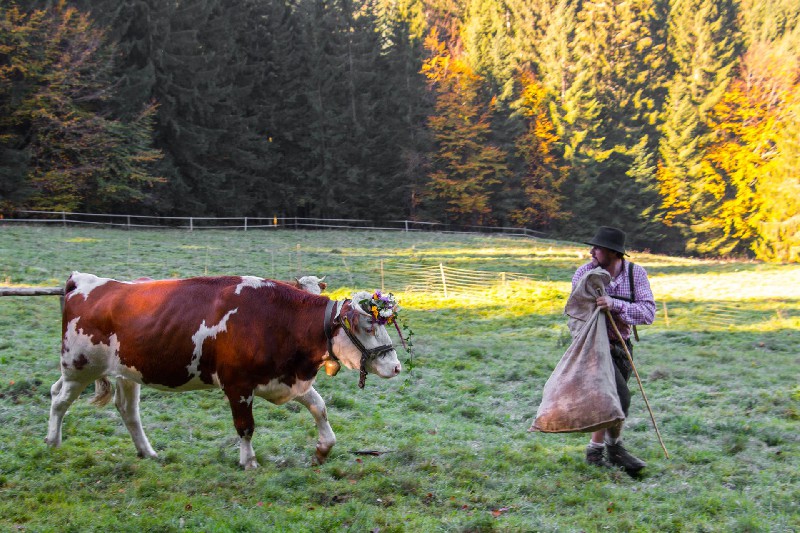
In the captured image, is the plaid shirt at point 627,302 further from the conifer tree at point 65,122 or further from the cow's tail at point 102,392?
the conifer tree at point 65,122

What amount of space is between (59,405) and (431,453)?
11.6 feet

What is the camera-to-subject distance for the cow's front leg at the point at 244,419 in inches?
254

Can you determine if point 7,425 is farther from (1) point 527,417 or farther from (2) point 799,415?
(2) point 799,415

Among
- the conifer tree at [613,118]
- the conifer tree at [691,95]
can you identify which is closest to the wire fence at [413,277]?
the conifer tree at [613,118]

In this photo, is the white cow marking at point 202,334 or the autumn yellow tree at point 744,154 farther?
the autumn yellow tree at point 744,154

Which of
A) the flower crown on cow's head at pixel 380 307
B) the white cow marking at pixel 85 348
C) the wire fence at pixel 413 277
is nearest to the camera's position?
the flower crown on cow's head at pixel 380 307

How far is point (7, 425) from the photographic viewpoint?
742cm

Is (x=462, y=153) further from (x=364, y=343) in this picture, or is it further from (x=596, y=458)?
(x=364, y=343)

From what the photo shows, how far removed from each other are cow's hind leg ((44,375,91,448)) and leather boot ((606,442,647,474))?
4.97m

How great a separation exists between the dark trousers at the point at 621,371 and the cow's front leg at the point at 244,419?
322 centimetres

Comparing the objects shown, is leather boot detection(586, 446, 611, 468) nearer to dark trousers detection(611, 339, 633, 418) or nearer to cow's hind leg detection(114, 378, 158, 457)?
dark trousers detection(611, 339, 633, 418)

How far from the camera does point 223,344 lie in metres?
6.44

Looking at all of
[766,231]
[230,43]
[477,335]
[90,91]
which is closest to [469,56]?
[230,43]

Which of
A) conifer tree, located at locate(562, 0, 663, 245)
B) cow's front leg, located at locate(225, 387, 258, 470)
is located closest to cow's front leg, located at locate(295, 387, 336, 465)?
cow's front leg, located at locate(225, 387, 258, 470)
